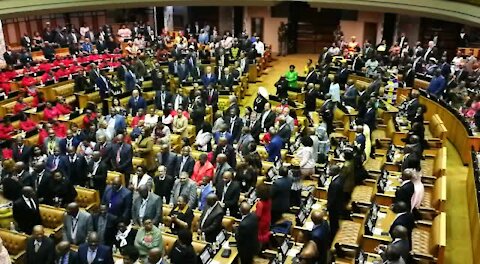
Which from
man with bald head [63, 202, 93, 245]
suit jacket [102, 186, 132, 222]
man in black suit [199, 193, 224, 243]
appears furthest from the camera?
suit jacket [102, 186, 132, 222]

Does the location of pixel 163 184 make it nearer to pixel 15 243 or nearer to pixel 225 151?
pixel 225 151

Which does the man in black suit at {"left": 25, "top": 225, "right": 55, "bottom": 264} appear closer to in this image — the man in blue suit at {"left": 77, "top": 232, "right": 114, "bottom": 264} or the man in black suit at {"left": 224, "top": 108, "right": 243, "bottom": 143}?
the man in blue suit at {"left": 77, "top": 232, "right": 114, "bottom": 264}

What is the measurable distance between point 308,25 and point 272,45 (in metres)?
1.86

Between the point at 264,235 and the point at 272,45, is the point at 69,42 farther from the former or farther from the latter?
the point at 264,235

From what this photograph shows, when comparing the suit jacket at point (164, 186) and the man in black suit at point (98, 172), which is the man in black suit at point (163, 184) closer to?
the suit jacket at point (164, 186)

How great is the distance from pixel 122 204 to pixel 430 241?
14.5 ft

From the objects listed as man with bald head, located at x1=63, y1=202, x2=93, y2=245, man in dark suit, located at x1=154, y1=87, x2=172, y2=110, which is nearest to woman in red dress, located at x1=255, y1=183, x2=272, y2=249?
man with bald head, located at x1=63, y1=202, x2=93, y2=245

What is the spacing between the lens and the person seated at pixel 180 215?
705 cm

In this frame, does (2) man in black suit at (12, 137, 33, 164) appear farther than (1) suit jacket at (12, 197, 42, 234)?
Yes

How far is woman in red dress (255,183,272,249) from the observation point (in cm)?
691

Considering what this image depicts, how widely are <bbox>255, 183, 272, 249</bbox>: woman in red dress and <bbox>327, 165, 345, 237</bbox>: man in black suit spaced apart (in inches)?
38.0

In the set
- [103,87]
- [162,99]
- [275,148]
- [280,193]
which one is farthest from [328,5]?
[280,193]

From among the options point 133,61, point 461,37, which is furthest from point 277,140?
point 461,37

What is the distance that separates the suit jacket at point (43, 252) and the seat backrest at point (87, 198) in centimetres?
212
